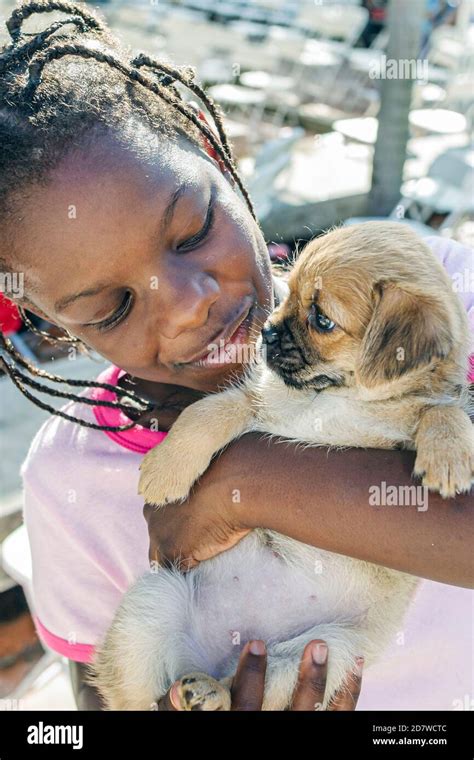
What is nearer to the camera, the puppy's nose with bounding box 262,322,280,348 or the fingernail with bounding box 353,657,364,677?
the fingernail with bounding box 353,657,364,677

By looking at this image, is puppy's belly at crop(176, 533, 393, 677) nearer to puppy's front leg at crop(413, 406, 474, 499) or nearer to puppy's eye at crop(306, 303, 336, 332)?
puppy's front leg at crop(413, 406, 474, 499)

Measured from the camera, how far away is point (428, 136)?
44.9ft

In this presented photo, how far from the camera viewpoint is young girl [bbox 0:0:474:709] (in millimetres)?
1983

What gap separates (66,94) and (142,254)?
0.48m

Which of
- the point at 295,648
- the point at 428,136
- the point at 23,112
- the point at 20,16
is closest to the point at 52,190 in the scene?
the point at 23,112

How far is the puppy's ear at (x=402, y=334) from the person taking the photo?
2.26 m

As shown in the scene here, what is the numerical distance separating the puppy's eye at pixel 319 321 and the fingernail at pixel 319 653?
0.96 m

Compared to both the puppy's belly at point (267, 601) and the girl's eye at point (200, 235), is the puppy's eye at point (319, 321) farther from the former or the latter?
the puppy's belly at point (267, 601)

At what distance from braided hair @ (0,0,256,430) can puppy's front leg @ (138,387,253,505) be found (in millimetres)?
633

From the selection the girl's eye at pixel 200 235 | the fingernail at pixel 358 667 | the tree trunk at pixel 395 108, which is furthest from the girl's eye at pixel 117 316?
the tree trunk at pixel 395 108

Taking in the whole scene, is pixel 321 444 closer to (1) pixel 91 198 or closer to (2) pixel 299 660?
(2) pixel 299 660

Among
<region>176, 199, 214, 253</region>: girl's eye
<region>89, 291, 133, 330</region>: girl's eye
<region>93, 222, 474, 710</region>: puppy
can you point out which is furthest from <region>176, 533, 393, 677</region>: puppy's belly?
<region>176, 199, 214, 253</region>: girl's eye
